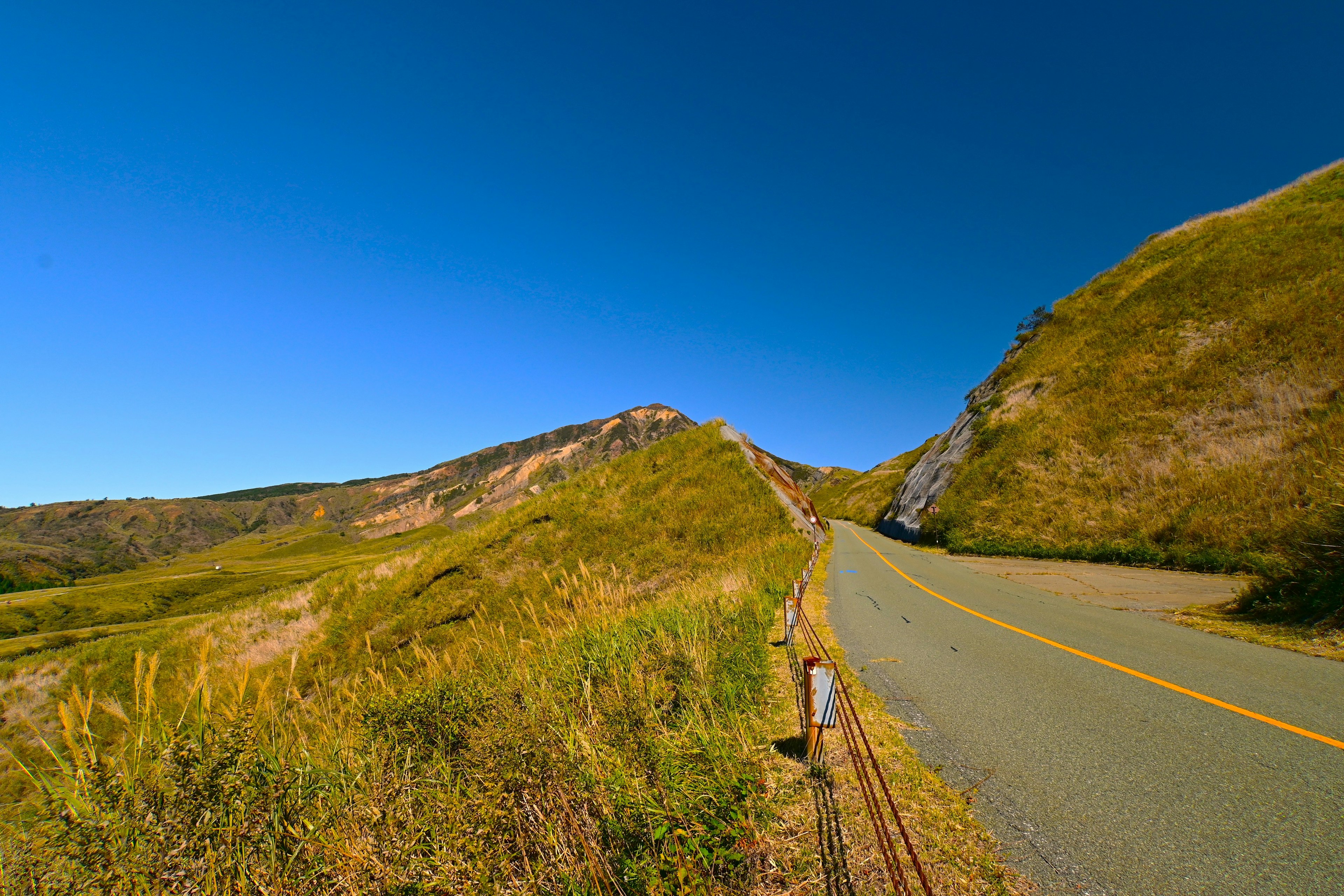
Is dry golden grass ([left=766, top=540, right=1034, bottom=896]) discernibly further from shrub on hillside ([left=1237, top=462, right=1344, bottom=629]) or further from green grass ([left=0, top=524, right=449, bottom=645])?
green grass ([left=0, top=524, right=449, bottom=645])

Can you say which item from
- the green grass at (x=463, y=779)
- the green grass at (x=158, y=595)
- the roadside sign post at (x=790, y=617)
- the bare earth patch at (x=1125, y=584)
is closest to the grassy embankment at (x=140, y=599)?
the green grass at (x=158, y=595)

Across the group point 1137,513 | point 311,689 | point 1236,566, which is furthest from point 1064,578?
point 311,689

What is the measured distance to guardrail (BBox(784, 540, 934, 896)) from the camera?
255 cm

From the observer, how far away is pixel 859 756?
350cm

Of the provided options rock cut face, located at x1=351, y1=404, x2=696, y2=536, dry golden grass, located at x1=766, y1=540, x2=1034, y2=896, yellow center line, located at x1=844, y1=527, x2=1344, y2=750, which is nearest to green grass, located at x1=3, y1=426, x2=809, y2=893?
dry golden grass, located at x1=766, y1=540, x2=1034, y2=896

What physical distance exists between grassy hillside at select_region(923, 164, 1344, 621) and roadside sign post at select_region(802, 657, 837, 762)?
8.93 meters

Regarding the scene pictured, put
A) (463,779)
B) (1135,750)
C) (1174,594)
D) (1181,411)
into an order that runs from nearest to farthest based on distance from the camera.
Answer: (463,779), (1135,750), (1174,594), (1181,411)

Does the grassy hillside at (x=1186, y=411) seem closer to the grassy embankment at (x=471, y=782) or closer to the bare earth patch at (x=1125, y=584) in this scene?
the bare earth patch at (x=1125, y=584)

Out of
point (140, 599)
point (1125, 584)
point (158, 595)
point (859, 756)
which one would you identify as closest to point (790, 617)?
point (859, 756)

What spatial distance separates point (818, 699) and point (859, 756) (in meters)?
0.44

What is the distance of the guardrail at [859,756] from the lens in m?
2.55

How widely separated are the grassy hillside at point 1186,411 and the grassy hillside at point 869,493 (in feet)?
63.8

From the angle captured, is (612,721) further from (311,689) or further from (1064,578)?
(1064,578)

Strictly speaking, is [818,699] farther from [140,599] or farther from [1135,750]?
[140,599]
